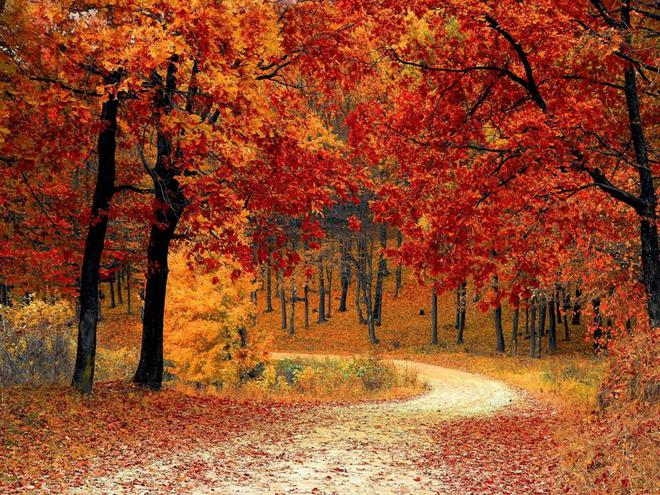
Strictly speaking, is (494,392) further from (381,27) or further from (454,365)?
(381,27)

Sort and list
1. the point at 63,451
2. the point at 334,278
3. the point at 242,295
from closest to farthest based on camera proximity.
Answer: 1. the point at 63,451
2. the point at 242,295
3. the point at 334,278

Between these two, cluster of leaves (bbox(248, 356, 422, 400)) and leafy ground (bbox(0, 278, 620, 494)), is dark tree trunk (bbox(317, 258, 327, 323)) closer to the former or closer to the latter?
cluster of leaves (bbox(248, 356, 422, 400))

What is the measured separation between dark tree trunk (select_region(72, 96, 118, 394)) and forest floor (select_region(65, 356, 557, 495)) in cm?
390

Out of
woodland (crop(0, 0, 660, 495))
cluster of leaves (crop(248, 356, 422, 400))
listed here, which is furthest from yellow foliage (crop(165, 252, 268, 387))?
woodland (crop(0, 0, 660, 495))

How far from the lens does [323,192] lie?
10.8 m

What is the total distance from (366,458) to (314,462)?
1021 millimetres

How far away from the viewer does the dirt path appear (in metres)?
7.64

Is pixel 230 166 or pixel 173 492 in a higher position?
pixel 230 166

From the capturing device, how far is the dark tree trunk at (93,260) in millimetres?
12289

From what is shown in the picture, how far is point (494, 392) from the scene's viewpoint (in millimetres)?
20375

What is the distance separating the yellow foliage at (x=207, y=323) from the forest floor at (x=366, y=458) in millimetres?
8511

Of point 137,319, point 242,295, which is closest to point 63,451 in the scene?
point 242,295

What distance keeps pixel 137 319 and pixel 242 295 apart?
31.3m

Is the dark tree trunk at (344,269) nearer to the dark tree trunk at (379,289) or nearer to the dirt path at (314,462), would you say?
the dark tree trunk at (379,289)
